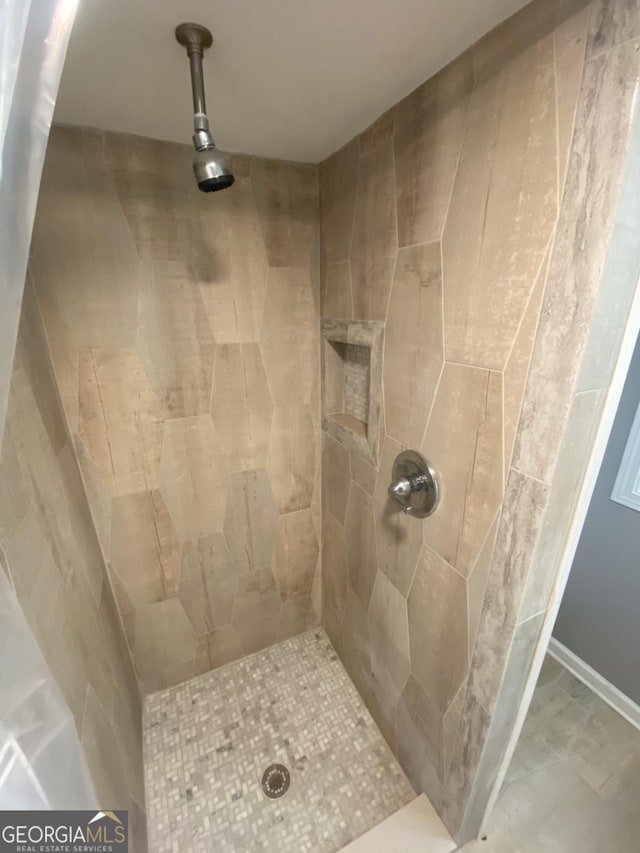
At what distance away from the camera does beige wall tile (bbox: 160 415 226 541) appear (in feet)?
4.07

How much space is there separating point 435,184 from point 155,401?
3.36ft

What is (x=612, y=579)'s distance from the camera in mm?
1385

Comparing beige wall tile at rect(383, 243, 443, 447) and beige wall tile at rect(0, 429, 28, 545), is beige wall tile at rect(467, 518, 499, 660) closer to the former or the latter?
beige wall tile at rect(383, 243, 443, 447)

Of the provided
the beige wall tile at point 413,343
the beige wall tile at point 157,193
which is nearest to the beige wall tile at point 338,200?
the beige wall tile at point 413,343

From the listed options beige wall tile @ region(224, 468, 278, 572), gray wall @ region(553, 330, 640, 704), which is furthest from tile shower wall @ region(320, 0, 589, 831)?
gray wall @ region(553, 330, 640, 704)

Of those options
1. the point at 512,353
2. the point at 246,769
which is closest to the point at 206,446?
the point at 512,353

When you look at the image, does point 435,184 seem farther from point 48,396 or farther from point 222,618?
point 222,618

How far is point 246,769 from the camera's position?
1225 millimetres

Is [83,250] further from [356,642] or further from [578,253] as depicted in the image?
[356,642]

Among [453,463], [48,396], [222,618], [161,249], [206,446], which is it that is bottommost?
[222,618]

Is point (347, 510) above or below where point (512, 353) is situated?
below

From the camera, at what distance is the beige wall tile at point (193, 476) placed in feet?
4.07

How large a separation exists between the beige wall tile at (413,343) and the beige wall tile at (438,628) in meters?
0.35
